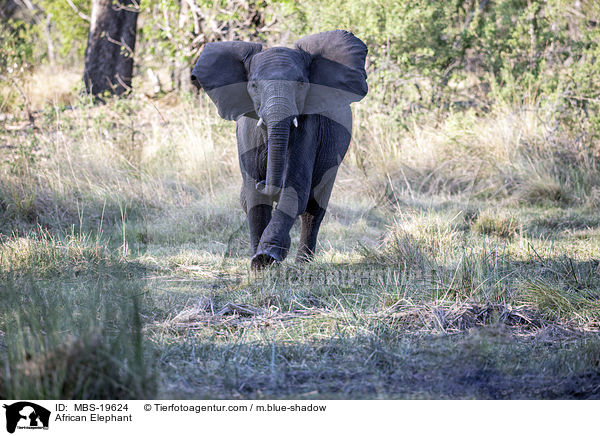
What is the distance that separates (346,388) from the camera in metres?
3.12

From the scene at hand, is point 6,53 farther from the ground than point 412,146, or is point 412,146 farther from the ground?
point 6,53

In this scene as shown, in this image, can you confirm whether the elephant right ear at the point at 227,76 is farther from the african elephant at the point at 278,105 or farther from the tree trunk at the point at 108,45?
the tree trunk at the point at 108,45

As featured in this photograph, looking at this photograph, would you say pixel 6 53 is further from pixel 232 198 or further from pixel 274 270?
pixel 274 270

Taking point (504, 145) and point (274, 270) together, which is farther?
point (504, 145)

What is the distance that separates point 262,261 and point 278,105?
1.10m

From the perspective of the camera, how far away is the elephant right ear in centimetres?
500

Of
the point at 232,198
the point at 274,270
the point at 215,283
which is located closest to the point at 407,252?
the point at 274,270

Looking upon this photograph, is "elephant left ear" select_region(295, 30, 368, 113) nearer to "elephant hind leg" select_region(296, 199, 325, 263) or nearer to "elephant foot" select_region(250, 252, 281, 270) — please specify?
"elephant hind leg" select_region(296, 199, 325, 263)

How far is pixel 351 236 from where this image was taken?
6758 mm

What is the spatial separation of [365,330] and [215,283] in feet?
5.53

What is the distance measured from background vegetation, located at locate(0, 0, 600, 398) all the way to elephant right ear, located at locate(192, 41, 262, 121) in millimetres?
1284

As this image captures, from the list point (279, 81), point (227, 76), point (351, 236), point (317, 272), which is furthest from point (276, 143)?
point (351, 236)
